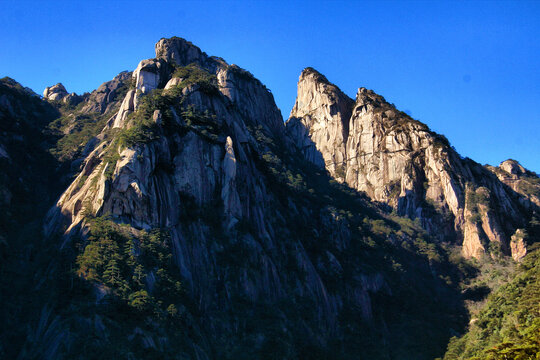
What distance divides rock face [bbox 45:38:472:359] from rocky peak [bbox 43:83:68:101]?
169 feet

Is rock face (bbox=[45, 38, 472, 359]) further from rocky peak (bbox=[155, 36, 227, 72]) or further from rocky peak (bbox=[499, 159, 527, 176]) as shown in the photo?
rocky peak (bbox=[499, 159, 527, 176])

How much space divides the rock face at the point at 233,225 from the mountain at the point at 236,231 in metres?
0.29

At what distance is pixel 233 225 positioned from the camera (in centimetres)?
7025

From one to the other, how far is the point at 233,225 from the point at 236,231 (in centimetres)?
106

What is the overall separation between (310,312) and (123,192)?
3424cm

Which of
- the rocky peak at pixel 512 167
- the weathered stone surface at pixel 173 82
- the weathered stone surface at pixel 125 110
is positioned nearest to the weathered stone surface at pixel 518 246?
the rocky peak at pixel 512 167

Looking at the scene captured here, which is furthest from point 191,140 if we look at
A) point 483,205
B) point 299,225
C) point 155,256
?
point 483,205

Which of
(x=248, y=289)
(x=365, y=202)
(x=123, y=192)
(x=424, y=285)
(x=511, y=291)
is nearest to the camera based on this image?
(x=123, y=192)

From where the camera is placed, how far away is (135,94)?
271 ft

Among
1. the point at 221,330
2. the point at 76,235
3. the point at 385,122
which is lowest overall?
the point at 221,330

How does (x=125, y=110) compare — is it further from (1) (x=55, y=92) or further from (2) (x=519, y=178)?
(2) (x=519, y=178)

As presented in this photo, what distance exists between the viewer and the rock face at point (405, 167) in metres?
104

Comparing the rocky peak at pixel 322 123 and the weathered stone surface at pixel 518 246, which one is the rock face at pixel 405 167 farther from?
the weathered stone surface at pixel 518 246

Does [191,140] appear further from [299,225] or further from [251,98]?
[251,98]
